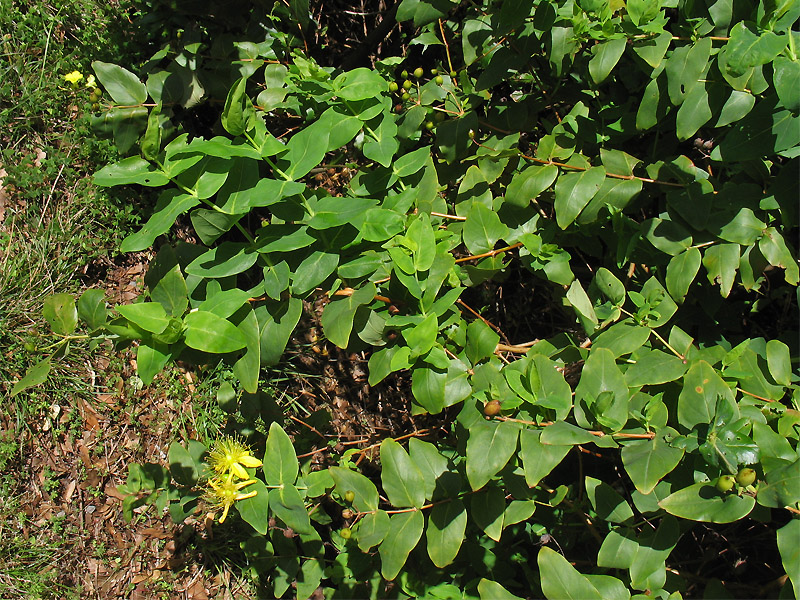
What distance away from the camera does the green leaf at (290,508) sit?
68.8 inches

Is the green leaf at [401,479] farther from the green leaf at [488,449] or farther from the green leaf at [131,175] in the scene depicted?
the green leaf at [131,175]

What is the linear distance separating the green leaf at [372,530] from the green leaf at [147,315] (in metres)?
0.83

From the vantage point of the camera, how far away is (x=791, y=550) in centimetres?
129

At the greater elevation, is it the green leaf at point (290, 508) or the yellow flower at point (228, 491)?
the yellow flower at point (228, 491)

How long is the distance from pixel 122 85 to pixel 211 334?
1.30m

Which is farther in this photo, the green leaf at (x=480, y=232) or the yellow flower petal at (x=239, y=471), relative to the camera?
the green leaf at (x=480, y=232)

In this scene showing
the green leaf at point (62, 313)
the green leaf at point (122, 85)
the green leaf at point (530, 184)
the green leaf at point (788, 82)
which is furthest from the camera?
the green leaf at point (122, 85)

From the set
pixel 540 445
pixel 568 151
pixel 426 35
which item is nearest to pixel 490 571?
Answer: pixel 540 445

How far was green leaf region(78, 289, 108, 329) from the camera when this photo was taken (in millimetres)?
1564

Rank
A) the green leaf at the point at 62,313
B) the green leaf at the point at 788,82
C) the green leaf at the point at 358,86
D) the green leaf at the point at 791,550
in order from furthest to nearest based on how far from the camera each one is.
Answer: the green leaf at the point at 358,86, the green leaf at the point at 62,313, the green leaf at the point at 788,82, the green leaf at the point at 791,550

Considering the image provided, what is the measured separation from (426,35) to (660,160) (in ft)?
3.29

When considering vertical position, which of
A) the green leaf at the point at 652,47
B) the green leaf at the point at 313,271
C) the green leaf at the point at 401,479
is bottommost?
the green leaf at the point at 401,479

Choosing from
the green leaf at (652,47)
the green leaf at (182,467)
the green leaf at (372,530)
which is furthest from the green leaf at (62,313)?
the green leaf at (652,47)

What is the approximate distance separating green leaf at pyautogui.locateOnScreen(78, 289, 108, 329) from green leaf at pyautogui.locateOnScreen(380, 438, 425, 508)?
844mm
